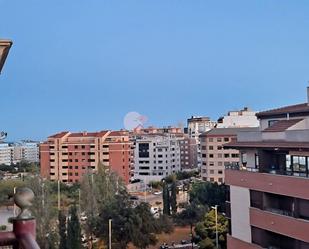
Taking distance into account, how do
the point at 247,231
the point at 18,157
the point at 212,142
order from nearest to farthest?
the point at 247,231 → the point at 212,142 → the point at 18,157

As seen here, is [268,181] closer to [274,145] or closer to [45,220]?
[274,145]

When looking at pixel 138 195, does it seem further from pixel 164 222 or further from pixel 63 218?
pixel 63 218

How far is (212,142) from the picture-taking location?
32.5m

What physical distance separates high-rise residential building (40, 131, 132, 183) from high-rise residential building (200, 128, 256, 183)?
6114 millimetres

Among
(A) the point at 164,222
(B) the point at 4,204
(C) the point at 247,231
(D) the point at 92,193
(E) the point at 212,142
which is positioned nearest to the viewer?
(C) the point at 247,231

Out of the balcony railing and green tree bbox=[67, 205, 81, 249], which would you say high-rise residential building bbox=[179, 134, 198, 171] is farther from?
the balcony railing

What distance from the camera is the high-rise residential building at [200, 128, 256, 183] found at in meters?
32.0

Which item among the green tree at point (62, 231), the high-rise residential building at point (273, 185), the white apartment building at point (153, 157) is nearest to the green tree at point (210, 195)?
the green tree at point (62, 231)

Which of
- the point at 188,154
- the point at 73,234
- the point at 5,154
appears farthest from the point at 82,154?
the point at 5,154

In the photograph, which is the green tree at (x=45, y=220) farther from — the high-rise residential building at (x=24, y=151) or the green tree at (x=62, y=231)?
the high-rise residential building at (x=24, y=151)

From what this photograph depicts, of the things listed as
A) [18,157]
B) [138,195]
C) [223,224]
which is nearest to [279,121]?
[223,224]

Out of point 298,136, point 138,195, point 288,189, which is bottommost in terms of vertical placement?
point 138,195

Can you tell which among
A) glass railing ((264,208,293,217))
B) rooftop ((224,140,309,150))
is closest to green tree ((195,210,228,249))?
rooftop ((224,140,309,150))

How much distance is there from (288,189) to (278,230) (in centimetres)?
95
